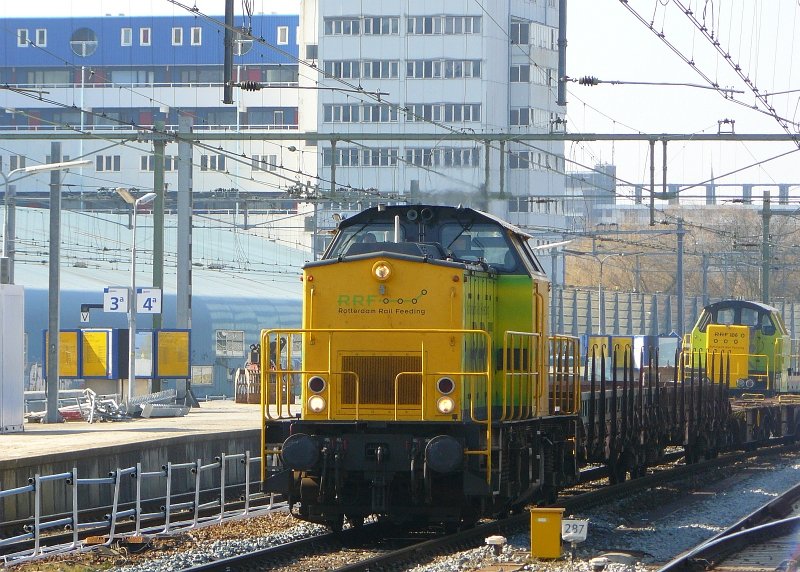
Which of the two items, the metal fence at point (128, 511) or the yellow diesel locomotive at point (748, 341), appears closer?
the metal fence at point (128, 511)

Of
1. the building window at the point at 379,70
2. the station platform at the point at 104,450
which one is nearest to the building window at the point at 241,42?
the station platform at the point at 104,450

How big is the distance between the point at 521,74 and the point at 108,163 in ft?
104

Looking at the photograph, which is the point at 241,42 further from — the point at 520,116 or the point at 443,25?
the point at 520,116

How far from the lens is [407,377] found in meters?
12.3

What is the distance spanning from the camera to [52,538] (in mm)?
13383

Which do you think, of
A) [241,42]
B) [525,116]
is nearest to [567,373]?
[241,42]

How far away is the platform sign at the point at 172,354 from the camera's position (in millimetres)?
29359

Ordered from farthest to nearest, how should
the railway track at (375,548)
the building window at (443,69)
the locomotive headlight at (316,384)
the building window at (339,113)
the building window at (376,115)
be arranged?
the building window at (339,113) → the building window at (376,115) → the building window at (443,69) → the locomotive headlight at (316,384) → the railway track at (375,548)

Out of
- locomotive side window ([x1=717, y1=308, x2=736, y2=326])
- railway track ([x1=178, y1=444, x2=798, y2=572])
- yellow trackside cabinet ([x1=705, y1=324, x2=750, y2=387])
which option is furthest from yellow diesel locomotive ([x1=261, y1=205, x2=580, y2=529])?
locomotive side window ([x1=717, y1=308, x2=736, y2=326])

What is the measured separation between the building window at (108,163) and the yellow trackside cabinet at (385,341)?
83316 millimetres

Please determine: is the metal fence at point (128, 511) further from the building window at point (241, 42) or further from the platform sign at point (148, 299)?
the platform sign at point (148, 299)

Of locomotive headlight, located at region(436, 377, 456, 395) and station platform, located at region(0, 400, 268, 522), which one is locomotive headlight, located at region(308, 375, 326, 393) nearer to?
locomotive headlight, located at region(436, 377, 456, 395)

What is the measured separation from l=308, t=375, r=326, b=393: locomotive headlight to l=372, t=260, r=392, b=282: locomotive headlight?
1.13m

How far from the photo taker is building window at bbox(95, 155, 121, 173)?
9306 centimetres
